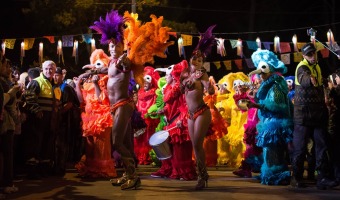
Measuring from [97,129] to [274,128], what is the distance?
3086mm

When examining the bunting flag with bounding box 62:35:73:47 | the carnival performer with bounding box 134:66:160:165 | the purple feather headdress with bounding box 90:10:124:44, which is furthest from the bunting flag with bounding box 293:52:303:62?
the purple feather headdress with bounding box 90:10:124:44

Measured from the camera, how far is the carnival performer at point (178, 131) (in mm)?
9055

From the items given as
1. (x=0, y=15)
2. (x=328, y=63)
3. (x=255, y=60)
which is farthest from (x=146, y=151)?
(x=328, y=63)

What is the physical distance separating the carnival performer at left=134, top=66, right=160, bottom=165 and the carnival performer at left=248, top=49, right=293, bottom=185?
4.01m

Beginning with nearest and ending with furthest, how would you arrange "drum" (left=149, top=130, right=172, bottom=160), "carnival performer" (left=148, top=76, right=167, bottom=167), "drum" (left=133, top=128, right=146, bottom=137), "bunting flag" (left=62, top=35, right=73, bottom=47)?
1. "drum" (left=149, top=130, right=172, bottom=160)
2. "carnival performer" (left=148, top=76, right=167, bottom=167)
3. "drum" (left=133, top=128, right=146, bottom=137)
4. "bunting flag" (left=62, top=35, right=73, bottom=47)

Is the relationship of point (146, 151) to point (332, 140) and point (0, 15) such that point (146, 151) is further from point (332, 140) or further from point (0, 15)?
point (0, 15)

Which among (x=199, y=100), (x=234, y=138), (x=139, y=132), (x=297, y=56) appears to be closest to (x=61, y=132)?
(x=139, y=132)

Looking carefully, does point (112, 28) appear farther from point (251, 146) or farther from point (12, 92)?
point (251, 146)

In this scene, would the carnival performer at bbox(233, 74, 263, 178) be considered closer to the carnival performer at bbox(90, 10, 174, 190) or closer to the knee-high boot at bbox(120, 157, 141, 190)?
the carnival performer at bbox(90, 10, 174, 190)

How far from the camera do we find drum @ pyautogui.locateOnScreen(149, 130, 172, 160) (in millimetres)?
8406

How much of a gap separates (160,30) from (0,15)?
18.7 m

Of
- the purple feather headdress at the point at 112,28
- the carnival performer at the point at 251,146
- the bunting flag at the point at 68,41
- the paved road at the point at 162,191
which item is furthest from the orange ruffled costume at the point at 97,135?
the bunting flag at the point at 68,41

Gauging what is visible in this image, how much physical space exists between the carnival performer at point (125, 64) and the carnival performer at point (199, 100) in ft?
1.88

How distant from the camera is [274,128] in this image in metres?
8.30
